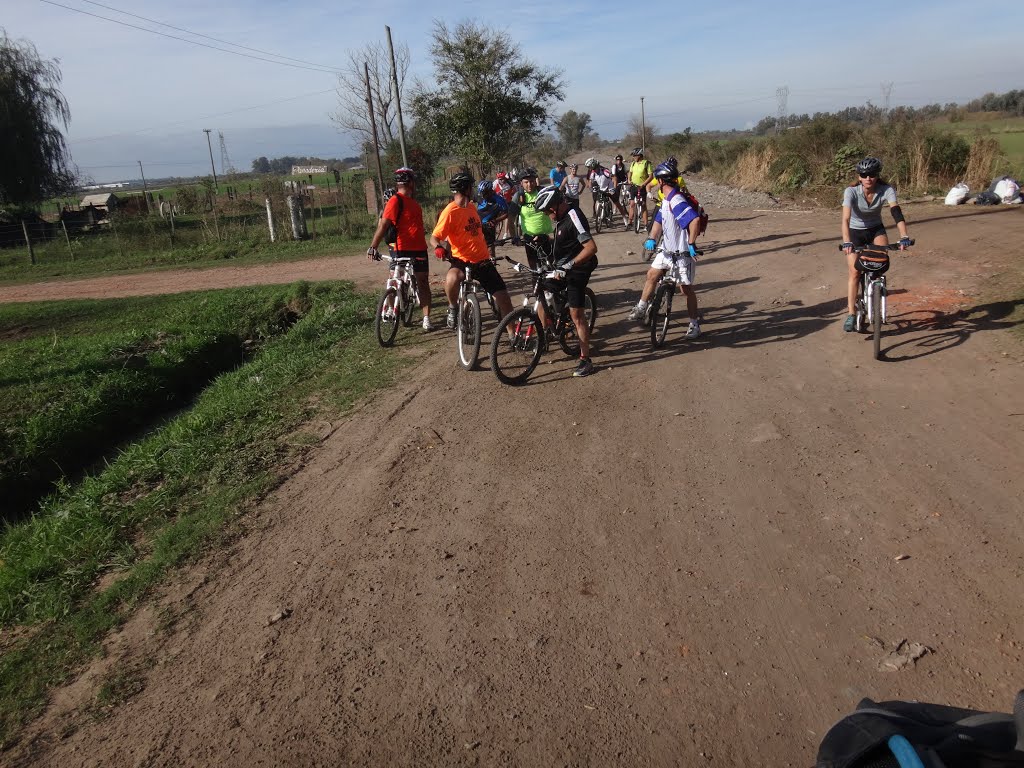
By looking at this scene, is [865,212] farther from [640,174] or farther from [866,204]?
[640,174]

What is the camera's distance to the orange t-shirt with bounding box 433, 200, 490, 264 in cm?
789

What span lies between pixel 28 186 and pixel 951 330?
3727 centimetres

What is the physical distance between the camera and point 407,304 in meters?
9.64

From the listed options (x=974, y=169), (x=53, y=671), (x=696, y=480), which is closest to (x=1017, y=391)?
(x=696, y=480)

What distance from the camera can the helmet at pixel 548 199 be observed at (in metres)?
6.77

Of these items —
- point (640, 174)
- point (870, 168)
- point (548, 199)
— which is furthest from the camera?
point (640, 174)

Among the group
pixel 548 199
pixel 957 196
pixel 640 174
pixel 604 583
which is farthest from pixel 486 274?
pixel 957 196

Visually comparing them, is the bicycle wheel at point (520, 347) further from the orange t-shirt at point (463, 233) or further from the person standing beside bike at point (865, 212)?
the person standing beside bike at point (865, 212)

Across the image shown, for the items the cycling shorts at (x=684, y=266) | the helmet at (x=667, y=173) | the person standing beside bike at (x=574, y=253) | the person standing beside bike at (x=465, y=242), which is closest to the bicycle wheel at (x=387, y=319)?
the person standing beside bike at (x=465, y=242)

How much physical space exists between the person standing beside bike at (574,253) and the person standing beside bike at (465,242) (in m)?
0.99

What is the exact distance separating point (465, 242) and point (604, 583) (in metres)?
4.89

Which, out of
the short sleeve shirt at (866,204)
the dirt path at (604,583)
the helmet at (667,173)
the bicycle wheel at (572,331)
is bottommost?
the dirt path at (604,583)

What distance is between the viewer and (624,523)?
4.55 metres

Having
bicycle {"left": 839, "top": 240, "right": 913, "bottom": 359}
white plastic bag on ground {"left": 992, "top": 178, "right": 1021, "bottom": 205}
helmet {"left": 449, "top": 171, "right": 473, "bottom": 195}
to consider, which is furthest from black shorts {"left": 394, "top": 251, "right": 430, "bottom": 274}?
white plastic bag on ground {"left": 992, "top": 178, "right": 1021, "bottom": 205}
